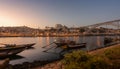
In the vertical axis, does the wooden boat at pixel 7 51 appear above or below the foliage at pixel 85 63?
below

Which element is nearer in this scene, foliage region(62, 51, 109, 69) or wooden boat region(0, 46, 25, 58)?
foliage region(62, 51, 109, 69)

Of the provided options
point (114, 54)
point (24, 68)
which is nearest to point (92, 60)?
point (114, 54)

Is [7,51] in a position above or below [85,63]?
below

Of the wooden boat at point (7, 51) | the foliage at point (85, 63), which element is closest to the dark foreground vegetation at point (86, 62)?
the foliage at point (85, 63)

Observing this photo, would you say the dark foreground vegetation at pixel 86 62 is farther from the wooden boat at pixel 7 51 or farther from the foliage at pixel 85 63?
the wooden boat at pixel 7 51

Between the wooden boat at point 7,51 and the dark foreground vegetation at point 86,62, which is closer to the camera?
the dark foreground vegetation at point 86,62

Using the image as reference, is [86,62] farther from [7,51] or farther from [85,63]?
[7,51]

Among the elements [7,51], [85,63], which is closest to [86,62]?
[85,63]

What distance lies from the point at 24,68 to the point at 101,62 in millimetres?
16634

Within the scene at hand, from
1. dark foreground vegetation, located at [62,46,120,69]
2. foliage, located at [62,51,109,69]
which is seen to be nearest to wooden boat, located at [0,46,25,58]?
dark foreground vegetation, located at [62,46,120,69]

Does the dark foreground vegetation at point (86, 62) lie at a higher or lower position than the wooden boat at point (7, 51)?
higher

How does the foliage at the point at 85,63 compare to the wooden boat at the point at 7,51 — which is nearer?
the foliage at the point at 85,63

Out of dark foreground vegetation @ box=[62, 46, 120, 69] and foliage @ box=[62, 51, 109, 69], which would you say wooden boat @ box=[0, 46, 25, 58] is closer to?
dark foreground vegetation @ box=[62, 46, 120, 69]

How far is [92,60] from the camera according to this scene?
1260 cm
